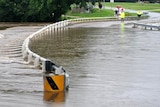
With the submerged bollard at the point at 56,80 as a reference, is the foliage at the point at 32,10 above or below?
below

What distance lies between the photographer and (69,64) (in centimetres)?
1933

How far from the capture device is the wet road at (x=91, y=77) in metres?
12.2

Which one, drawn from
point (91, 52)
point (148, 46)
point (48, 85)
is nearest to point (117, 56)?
point (91, 52)

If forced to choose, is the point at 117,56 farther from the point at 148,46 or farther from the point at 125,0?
the point at 125,0

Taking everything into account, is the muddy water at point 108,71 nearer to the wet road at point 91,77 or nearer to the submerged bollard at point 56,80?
the wet road at point 91,77

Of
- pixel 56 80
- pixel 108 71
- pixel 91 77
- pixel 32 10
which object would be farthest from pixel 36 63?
pixel 32 10

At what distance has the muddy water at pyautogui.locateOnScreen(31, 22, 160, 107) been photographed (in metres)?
12.4

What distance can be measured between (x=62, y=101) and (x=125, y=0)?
428 feet

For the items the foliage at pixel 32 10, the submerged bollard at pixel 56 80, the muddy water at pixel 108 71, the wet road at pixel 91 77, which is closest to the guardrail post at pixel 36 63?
the wet road at pixel 91 77

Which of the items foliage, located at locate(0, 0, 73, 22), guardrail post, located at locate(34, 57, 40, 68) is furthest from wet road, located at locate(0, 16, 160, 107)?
foliage, located at locate(0, 0, 73, 22)

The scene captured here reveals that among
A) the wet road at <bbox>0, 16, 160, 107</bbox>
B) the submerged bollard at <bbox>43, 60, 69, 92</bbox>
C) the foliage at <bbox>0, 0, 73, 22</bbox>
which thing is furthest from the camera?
the foliage at <bbox>0, 0, 73, 22</bbox>

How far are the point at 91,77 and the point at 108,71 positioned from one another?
1539mm

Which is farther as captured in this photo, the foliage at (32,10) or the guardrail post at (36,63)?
the foliage at (32,10)

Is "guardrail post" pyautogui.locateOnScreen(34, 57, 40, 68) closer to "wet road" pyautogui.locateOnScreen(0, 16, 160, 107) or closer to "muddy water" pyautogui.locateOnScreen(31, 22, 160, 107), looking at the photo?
"wet road" pyautogui.locateOnScreen(0, 16, 160, 107)
